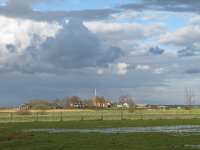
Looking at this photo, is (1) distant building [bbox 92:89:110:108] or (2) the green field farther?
(1) distant building [bbox 92:89:110:108]

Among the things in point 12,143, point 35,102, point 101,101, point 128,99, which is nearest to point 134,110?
point 128,99

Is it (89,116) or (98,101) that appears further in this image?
(98,101)

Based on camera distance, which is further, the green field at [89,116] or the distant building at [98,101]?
the distant building at [98,101]

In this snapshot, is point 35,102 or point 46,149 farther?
point 35,102

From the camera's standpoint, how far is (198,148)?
1188 inches

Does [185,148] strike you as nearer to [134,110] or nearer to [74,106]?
[134,110]

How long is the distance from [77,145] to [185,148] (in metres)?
8.11

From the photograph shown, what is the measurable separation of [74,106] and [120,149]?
167m

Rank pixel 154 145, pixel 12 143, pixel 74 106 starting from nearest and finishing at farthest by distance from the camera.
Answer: pixel 154 145 < pixel 12 143 < pixel 74 106

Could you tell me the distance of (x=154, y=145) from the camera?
32719 mm

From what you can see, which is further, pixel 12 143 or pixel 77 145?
pixel 12 143

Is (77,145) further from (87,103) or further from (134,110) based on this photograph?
(87,103)

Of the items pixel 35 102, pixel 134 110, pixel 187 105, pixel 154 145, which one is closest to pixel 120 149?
pixel 154 145

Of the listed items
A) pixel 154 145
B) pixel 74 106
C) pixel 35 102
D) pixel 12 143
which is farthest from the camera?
pixel 74 106
